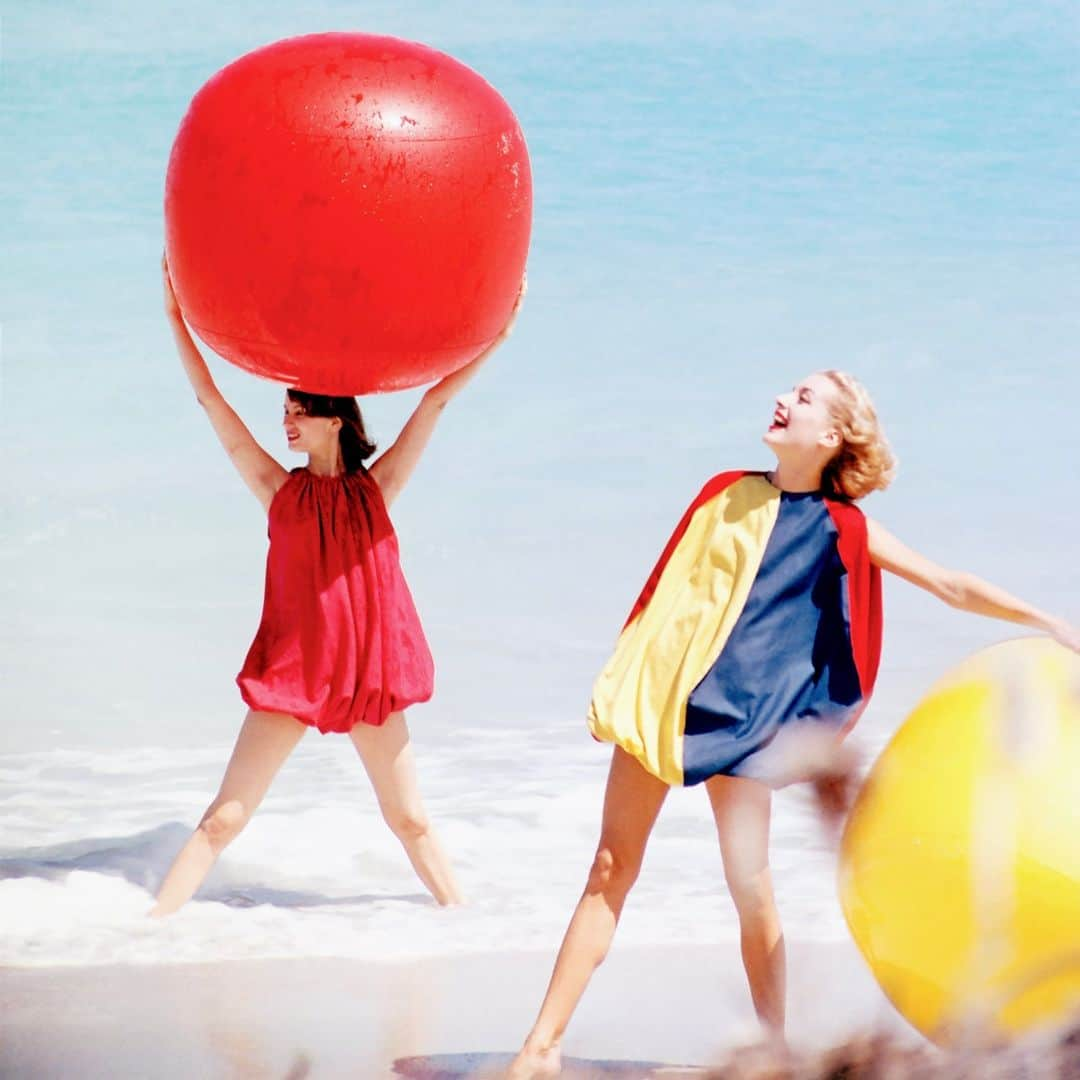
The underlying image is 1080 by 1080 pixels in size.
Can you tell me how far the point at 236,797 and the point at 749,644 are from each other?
174 centimetres

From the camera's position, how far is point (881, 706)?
8.86 m

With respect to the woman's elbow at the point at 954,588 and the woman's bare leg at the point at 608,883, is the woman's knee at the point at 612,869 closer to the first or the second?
the woman's bare leg at the point at 608,883

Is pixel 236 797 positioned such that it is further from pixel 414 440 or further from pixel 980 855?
pixel 980 855

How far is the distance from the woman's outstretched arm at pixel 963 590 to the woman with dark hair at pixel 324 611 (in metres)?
1.38

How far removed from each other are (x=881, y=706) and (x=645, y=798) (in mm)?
4800

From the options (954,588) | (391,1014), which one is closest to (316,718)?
(391,1014)

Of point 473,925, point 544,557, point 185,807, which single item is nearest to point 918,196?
point 544,557

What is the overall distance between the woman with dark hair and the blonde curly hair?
1.20 metres

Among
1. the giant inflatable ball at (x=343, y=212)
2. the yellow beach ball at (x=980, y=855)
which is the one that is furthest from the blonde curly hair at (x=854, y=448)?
the giant inflatable ball at (x=343, y=212)

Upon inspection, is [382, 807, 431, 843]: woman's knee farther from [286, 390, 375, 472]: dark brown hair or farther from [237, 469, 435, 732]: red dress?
[286, 390, 375, 472]: dark brown hair

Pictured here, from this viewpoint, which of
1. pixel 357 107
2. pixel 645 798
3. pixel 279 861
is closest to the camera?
pixel 645 798

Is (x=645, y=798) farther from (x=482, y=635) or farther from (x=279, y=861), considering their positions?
(x=482, y=635)

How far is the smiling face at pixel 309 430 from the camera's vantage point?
5359mm

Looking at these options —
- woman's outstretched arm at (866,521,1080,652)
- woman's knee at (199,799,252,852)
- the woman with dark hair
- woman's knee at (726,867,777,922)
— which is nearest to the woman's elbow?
woman's outstretched arm at (866,521,1080,652)
